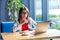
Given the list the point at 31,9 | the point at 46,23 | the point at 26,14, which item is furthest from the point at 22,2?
the point at 46,23


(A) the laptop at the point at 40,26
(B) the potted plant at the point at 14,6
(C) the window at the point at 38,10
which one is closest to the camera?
(A) the laptop at the point at 40,26

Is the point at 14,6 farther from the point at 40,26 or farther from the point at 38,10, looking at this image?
the point at 40,26

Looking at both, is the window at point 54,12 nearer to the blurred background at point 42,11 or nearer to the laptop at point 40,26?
the blurred background at point 42,11

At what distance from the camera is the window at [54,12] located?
490cm

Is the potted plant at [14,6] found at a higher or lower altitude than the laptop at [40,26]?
higher

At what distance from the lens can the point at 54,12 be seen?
4.98 metres

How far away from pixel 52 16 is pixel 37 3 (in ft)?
2.29

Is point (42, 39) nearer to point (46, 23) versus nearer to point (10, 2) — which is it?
point (46, 23)

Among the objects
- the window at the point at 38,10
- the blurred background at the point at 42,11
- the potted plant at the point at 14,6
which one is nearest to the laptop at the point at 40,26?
the potted plant at the point at 14,6

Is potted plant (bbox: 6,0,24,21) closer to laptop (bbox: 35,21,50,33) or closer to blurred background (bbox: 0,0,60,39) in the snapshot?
blurred background (bbox: 0,0,60,39)

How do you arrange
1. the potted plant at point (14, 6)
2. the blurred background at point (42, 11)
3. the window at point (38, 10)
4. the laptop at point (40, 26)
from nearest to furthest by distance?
the laptop at point (40, 26) → the potted plant at point (14, 6) → the blurred background at point (42, 11) → the window at point (38, 10)

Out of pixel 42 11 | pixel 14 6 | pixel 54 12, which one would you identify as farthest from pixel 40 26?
pixel 54 12

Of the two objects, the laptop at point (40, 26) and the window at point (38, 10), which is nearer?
the laptop at point (40, 26)

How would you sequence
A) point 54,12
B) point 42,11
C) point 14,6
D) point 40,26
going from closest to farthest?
point 40,26 < point 14,6 < point 42,11 < point 54,12
